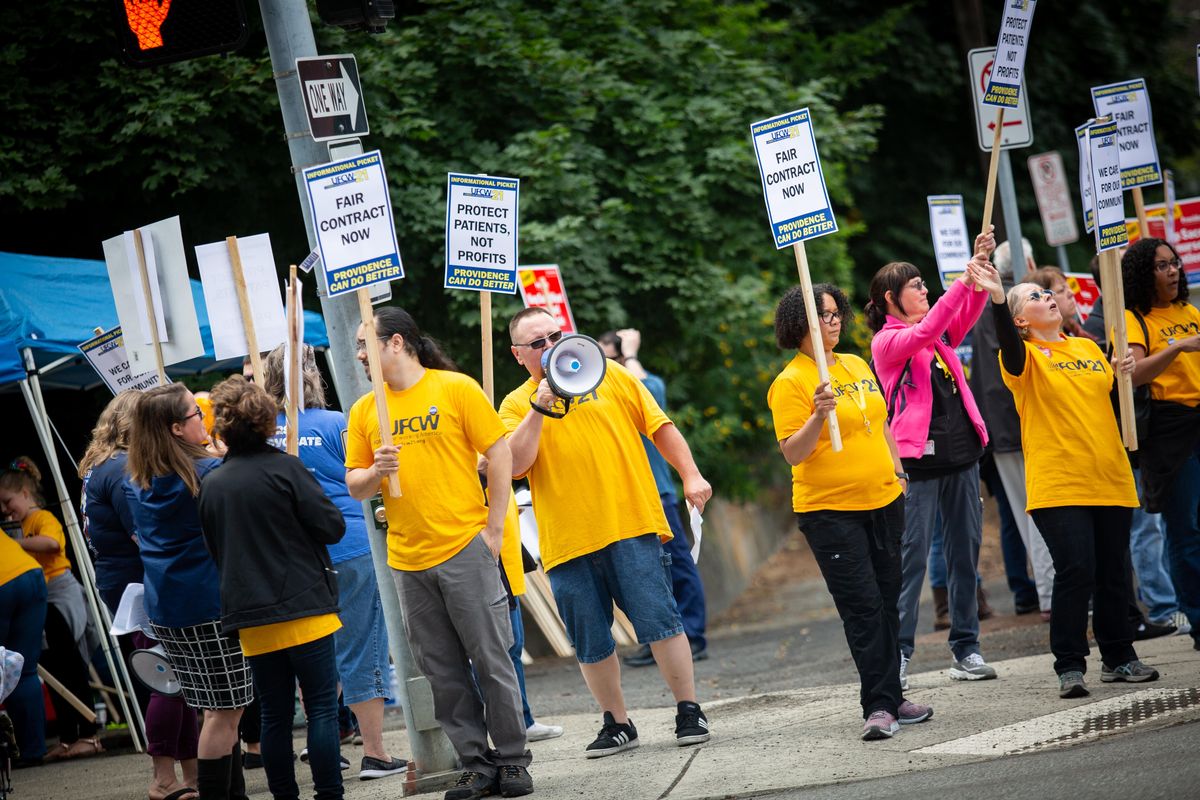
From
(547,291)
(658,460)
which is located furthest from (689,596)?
(547,291)

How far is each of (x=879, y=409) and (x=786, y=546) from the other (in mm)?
14496

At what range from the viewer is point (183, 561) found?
635 centimetres

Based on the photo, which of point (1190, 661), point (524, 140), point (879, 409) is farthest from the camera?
point (524, 140)

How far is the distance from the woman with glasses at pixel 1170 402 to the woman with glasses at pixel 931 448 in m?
0.90

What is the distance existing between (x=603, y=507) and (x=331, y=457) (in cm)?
167

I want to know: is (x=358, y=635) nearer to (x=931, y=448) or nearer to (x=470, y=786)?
(x=470, y=786)

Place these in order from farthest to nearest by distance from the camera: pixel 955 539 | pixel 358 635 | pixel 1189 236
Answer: pixel 1189 236 < pixel 955 539 < pixel 358 635

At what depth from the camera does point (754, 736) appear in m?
6.83

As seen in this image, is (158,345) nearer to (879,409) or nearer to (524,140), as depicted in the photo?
(879,409)

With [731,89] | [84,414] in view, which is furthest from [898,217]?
[84,414]

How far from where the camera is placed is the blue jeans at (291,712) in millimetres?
5758

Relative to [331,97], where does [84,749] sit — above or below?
below

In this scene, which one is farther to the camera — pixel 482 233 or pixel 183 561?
pixel 482 233

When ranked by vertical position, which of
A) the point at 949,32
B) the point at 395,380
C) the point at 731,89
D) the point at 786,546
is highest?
the point at 949,32
